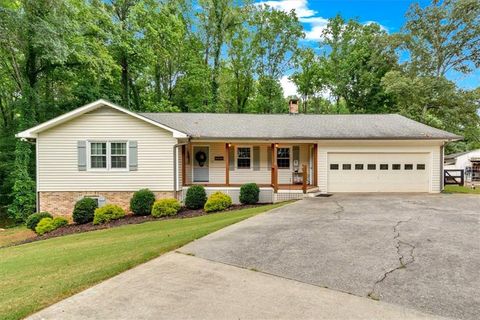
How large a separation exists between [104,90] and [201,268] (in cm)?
1807

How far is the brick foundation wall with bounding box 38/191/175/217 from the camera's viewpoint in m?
11.3

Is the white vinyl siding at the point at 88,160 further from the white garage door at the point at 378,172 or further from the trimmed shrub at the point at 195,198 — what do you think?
the white garage door at the point at 378,172

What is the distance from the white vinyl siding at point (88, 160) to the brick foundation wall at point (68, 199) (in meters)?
0.18

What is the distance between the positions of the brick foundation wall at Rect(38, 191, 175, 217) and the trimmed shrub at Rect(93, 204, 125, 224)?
2.74 ft

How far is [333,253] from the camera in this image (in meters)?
4.84

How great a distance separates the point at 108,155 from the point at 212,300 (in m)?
10.00

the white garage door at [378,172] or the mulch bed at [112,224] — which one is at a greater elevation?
the white garage door at [378,172]

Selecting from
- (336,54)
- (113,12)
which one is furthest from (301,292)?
(336,54)

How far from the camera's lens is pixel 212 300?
321 centimetres

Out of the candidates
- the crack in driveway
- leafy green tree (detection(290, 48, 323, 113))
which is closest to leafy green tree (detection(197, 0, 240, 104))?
leafy green tree (detection(290, 48, 323, 113))

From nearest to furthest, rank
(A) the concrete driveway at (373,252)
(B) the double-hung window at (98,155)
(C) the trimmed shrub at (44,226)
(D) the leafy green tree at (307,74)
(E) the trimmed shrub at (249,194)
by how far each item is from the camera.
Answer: (A) the concrete driveway at (373,252)
(C) the trimmed shrub at (44,226)
(B) the double-hung window at (98,155)
(E) the trimmed shrub at (249,194)
(D) the leafy green tree at (307,74)

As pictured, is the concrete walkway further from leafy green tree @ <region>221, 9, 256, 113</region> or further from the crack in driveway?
leafy green tree @ <region>221, 9, 256, 113</region>

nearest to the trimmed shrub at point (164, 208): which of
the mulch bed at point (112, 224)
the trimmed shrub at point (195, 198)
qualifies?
the mulch bed at point (112, 224)

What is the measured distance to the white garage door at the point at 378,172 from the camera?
41.8ft
